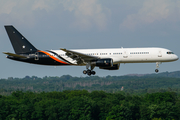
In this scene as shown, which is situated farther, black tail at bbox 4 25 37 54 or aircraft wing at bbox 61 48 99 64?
black tail at bbox 4 25 37 54

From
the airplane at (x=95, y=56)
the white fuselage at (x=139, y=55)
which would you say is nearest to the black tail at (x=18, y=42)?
the airplane at (x=95, y=56)

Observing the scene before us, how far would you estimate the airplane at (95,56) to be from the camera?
7057 centimetres

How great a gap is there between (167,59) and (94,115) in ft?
225

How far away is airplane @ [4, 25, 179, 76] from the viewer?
7057cm

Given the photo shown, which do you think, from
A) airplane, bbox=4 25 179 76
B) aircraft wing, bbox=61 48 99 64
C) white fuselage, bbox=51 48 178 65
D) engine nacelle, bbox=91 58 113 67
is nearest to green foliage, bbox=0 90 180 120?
airplane, bbox=4 25 179 76

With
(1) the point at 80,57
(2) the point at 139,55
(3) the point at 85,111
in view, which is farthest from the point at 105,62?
(3) the point at 85,111

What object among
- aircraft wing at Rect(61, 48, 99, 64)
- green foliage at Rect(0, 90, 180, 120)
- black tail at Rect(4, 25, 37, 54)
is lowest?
green foliage at Rect(0, 90, 180, 120)

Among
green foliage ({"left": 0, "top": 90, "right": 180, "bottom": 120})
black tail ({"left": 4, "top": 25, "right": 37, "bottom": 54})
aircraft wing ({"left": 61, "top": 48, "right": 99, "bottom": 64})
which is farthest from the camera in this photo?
green foliage ({"left": 0, "top": 90, "right": 180, "bottom": 120})

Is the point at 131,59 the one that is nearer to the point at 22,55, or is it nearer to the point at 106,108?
the point at 22,55

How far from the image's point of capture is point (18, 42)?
79.1 m

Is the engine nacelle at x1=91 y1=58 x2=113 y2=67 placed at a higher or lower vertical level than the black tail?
lower

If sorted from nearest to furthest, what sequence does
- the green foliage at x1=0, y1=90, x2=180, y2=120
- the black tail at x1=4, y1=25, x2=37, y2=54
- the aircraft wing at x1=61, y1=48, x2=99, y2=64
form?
1. the aircraft wing at x1=61, y1=48, x2=99, y2=64
2. the black tail at x1=4, y1=25, x2=37, y2=54
3. the green foliage at x1=0, y1=90, x2=180, y2=120

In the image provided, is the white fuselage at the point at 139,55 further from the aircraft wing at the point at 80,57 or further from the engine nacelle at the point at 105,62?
the aircraft wing at the point at 80,57

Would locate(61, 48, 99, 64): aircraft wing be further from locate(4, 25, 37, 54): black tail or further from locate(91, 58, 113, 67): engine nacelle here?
locate(4, 25, 37, 54): black tail
